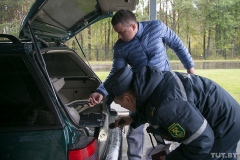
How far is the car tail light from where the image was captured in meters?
1.33

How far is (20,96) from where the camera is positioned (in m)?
1.35

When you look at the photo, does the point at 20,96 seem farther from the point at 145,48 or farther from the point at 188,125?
the point at 145,48

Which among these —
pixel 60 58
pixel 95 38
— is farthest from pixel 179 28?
pixel 60 58

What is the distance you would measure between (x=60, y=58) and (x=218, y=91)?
8.07 ft

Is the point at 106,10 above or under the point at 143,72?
above

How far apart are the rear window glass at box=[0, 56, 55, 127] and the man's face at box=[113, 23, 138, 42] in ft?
3.35

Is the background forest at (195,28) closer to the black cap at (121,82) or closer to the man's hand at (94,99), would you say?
the man's hand at (94,99)

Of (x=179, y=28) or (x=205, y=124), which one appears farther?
(x=179, y=28)

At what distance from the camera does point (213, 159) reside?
1265 mm

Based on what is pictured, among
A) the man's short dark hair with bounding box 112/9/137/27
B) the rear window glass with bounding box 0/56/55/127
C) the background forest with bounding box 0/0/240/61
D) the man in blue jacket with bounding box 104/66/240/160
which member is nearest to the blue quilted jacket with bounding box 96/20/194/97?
the man's short dark hair with bounding box 112/9/137/27

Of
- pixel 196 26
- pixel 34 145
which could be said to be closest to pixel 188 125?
pixel 34 145

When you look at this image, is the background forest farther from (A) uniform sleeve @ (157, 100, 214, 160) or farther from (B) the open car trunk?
(A) uniform sleeve @ (157, 100, 214, 160)

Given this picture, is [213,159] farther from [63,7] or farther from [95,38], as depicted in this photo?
[95,38]

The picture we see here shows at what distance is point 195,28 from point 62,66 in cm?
1659
